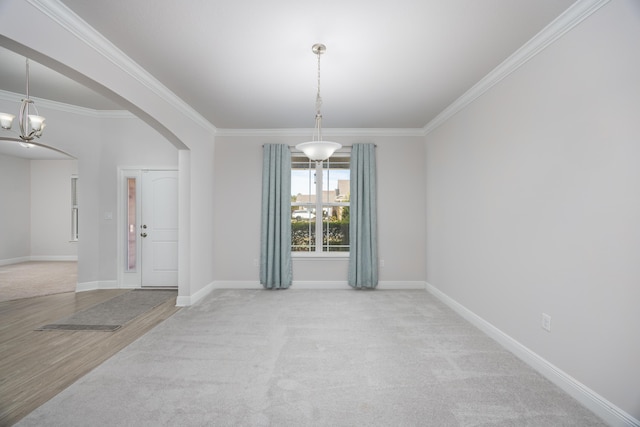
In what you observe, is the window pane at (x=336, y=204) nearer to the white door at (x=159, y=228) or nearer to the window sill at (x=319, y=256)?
the window sill at (x=319, y=256)

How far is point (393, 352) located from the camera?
2.68 meters

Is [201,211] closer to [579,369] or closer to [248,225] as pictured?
[248,225]

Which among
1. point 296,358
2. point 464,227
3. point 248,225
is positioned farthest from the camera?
point 248,225

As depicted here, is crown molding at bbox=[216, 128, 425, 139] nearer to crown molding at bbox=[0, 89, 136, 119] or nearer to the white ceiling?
the white ceiling

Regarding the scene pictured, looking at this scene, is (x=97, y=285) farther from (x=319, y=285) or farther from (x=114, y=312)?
(x=319, y=285)

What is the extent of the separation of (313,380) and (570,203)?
91.1 inches

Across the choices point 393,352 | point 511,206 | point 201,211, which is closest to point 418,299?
point 393,352

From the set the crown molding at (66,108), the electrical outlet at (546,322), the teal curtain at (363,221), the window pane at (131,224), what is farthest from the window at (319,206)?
the electrical outlet at (546,322)

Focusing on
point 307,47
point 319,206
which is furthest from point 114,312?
point 307,47

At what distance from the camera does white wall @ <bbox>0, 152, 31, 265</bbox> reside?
7008 mm

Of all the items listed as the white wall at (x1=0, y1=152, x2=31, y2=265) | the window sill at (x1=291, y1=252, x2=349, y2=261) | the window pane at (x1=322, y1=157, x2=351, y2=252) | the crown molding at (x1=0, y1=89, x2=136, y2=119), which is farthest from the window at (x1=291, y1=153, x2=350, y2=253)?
the white wall at (x1=0, y1=152, x2=31, y2=265)

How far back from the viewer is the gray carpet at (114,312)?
3270 millimetres

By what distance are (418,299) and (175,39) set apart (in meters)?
4.31

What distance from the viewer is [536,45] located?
2.35 m
